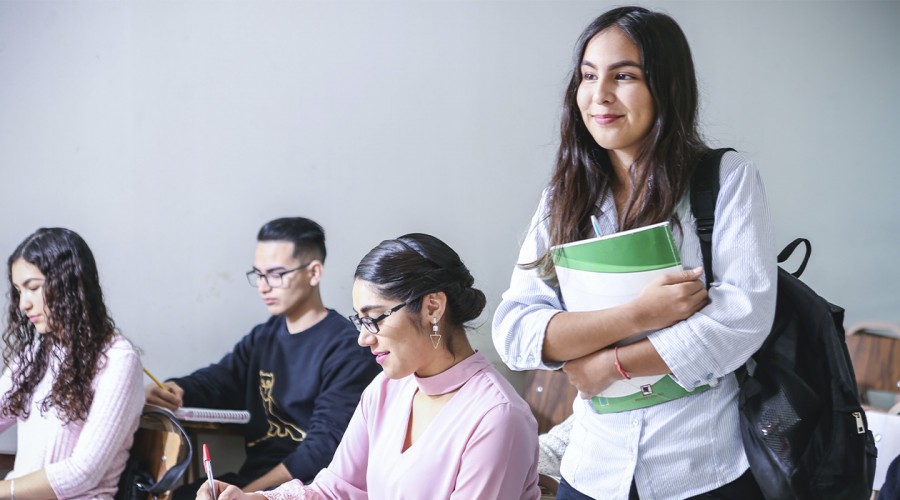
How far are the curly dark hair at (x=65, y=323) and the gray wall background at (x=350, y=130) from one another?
2.01ft

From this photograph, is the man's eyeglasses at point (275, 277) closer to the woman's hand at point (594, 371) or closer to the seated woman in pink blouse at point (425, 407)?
the seated woman in pink blouse at point (425, 407)

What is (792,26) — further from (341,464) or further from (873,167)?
(341,464)

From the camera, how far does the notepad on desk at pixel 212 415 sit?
2768mm

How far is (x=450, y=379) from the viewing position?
1.69m

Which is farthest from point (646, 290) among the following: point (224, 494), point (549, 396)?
point (549, 396)

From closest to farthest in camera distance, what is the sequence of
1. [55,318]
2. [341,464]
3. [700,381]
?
[700,381] → [341,464] → [55,318]

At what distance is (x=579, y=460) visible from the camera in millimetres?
1417

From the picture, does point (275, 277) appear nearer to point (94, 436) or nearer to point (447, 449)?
point (94, 436)

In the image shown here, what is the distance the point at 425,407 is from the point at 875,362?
222cm

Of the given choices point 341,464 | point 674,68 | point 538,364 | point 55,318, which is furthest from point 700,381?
point 55,318

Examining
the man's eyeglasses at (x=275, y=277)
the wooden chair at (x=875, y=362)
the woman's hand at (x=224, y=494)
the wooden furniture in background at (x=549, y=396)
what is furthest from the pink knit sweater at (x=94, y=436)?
the wooden chair at (x=875, y=362)

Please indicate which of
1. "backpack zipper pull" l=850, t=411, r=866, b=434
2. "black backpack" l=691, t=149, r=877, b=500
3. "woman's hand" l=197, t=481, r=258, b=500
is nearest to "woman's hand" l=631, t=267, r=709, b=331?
"black backpack" l=691, t=149, r=877, b=500

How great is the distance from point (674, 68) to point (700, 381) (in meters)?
0.45

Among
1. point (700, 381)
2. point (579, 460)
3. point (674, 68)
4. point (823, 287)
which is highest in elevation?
point (674, 68)
